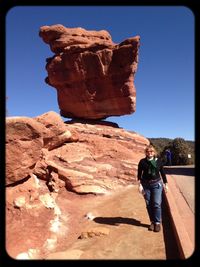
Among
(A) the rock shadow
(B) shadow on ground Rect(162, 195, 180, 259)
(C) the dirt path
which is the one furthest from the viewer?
(A) the rock shadow

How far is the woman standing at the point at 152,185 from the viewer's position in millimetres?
8062

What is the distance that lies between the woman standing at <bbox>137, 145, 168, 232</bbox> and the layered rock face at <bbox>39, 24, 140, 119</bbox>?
43.2 feet

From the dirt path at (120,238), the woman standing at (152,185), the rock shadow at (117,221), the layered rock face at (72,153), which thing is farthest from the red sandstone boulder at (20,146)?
the woman standing at (152,185)

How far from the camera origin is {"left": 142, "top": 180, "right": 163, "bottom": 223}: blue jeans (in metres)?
8.02

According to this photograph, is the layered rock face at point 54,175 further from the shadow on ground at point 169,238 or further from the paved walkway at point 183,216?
the paved walkway at point 183,216

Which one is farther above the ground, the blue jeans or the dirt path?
the blue jeans

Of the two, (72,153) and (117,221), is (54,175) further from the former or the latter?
(117,221)

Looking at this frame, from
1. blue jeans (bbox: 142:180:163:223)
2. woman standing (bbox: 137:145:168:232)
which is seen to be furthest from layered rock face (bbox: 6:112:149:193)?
blue jeans (bbox: 142:180:163:223)

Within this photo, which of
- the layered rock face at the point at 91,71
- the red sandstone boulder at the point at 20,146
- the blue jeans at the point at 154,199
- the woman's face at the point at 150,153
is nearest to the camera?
the blue jeans at the point at 154,199

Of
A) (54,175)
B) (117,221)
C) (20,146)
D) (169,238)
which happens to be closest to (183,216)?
(169,238)

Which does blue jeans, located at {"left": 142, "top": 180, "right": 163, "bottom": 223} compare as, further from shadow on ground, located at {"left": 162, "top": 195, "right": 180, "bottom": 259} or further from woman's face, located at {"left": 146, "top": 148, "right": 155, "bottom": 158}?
woman's face, located at {"left": 146, "top": 148, "right": 155, "bottom": 158}

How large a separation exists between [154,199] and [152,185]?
389 millimetres

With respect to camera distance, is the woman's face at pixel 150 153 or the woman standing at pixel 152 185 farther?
the woman's face at pixel 150 153

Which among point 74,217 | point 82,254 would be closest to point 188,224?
point 82,254
